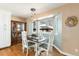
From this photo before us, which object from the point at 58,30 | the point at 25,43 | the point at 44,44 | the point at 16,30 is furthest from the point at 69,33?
the point at 16,30

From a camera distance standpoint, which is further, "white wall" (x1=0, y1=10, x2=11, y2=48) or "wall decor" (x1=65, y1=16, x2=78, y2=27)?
"wall decor" (x1=65, y1=16, x2=78, y2=27)

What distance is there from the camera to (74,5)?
199 centimetres

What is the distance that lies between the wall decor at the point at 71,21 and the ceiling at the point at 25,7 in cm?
46

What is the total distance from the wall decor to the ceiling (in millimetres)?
459

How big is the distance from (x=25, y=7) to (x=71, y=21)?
3.81 feet

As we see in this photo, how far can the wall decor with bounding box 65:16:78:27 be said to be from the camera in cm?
224

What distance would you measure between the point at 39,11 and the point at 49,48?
91 cm

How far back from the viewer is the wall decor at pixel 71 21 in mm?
2242

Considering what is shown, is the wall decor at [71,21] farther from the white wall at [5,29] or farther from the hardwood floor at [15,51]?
the white wall at [5,29]

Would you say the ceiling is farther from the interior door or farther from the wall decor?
the wall decor

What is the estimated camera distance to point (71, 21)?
2334 millimetres

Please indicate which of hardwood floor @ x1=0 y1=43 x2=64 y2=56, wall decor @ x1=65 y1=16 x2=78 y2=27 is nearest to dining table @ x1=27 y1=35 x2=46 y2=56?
hardwood floor @ x1=0 y1=43 x2=64 y2=56

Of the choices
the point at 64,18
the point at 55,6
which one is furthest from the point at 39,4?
the point at 64,18

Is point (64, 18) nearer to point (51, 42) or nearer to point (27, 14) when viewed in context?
point (51, 42)
